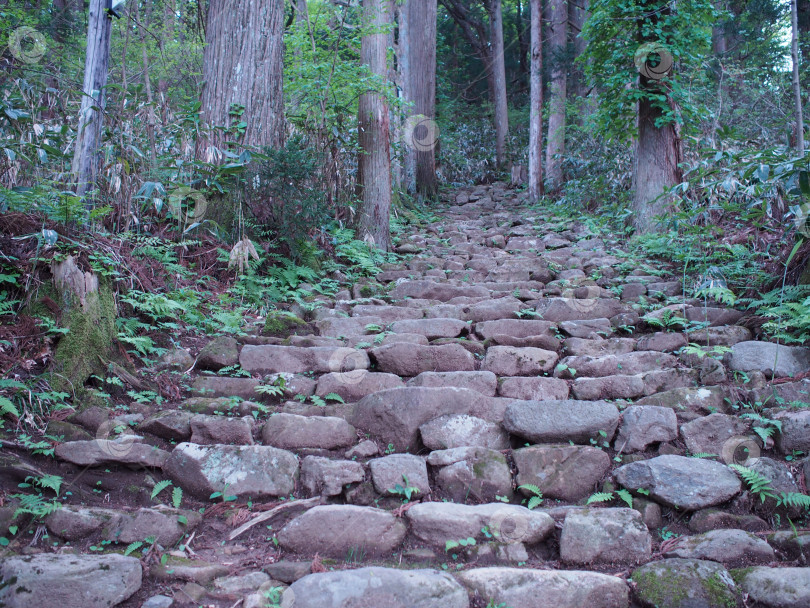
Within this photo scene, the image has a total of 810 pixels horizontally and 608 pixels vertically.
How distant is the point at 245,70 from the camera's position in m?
6.12

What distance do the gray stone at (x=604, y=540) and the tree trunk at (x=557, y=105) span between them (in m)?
11.9

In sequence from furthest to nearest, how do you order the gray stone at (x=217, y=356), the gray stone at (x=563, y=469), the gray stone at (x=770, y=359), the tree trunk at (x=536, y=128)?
the tree trunk at (x=536, y=128)
the gray stone at (x=217, y=356)
the gray stone at (x=770, y=359)
the gray stone at (x=563, y=469)

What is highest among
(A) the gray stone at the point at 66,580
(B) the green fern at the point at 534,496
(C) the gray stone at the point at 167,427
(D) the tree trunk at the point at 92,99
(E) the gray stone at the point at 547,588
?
(D) the tree trunk at the point at 92,99

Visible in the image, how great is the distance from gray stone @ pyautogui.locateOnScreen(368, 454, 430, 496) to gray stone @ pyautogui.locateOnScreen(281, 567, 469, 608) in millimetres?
598

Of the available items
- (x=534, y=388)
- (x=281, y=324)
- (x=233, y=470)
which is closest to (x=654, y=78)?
(x=534, y=388)

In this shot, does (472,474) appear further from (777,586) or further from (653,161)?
(653,161)

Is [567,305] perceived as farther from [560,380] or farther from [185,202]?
[185,202]

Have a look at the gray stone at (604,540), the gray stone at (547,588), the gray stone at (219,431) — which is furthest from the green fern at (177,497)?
the gray stone at (604,540)

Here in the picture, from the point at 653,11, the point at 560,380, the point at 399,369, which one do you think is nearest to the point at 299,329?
the point at 399,369

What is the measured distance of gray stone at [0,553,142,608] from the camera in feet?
6.74

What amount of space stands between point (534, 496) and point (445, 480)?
1.50ft

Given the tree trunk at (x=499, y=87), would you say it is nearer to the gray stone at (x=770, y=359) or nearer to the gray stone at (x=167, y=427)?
the gray stone at (x=770, y=359)

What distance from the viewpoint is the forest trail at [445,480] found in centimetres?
224

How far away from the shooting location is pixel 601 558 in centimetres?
248
